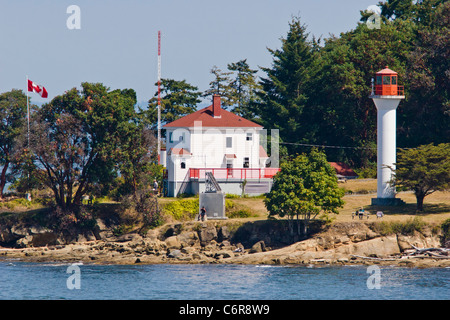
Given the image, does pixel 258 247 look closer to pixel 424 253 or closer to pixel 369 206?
pixel 369 206

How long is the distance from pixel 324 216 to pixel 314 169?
370 cm

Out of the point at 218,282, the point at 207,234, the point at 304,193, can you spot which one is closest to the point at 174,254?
the point at 207,234

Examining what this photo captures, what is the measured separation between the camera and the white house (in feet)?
242

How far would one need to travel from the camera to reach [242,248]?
63.3 m

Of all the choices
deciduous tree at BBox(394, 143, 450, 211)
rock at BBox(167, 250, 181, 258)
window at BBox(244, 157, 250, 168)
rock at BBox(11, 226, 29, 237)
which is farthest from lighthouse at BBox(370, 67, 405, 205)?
rock at BBox(11, 226, 29, 237)

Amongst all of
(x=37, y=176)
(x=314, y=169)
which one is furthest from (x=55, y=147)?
(x=314, y=169)

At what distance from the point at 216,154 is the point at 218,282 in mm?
24958

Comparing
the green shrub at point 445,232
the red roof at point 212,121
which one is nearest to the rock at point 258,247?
the green shrub at point 445,232

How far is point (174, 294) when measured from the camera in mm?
50969

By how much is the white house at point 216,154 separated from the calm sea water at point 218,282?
1464cm

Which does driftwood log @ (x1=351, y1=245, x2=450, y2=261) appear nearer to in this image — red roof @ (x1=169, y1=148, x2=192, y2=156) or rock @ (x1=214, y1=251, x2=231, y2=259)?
rock @ (x1=214, y1=251, x2=231, y2=259)

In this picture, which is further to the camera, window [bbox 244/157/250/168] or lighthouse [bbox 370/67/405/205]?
window [bbox 244/157/250/168]

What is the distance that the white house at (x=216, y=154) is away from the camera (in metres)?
73.6

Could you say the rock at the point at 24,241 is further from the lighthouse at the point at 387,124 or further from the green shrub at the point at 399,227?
the lighthouse at the point at 387,124
